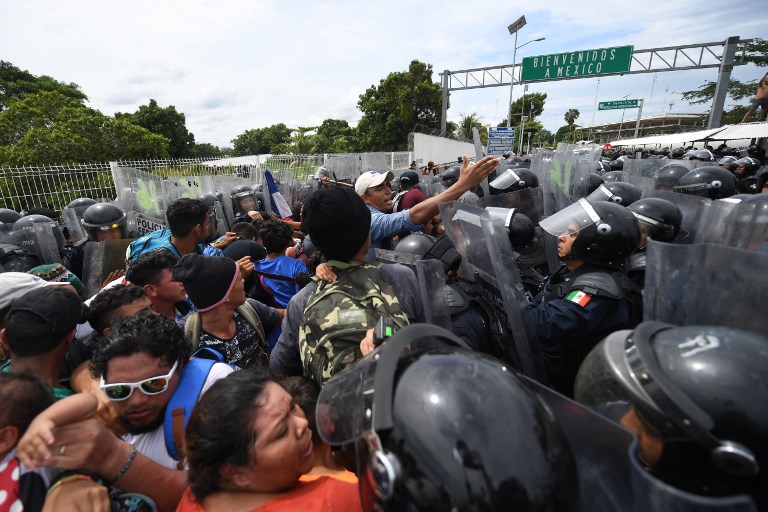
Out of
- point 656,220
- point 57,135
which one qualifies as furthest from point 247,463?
point 57,135

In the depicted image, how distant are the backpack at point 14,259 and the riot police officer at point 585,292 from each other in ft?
14.9

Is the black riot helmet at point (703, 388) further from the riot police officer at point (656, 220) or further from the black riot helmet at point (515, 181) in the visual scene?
the black riot helmet at point (515, 181)

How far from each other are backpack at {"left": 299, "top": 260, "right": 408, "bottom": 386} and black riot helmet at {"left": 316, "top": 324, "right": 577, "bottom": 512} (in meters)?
0.52

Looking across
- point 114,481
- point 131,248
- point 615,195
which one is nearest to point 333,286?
point 114,481

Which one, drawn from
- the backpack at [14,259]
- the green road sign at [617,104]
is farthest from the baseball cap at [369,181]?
the green road sign at [617,104]

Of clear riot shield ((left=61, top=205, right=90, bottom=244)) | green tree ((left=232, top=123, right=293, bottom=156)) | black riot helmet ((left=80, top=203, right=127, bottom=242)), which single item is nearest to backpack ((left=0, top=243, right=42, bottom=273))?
black riot helmet ((left=80, top=203, right=127, bottom=242))

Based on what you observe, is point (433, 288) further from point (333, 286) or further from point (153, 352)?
point (153, 352)

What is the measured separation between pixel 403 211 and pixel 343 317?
1285 millimetres

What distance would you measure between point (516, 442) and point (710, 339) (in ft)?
1.55

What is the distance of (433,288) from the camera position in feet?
5.71

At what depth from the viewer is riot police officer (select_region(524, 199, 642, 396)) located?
6.24 ft

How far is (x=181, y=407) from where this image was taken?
4.92 feet

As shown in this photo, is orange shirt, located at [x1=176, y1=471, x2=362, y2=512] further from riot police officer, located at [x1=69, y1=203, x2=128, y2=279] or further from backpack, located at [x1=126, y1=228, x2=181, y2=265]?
riot police officer, located at [x1=69, y1=203, x2=128, y2=279]

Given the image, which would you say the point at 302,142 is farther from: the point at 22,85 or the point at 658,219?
the point at 658,219
